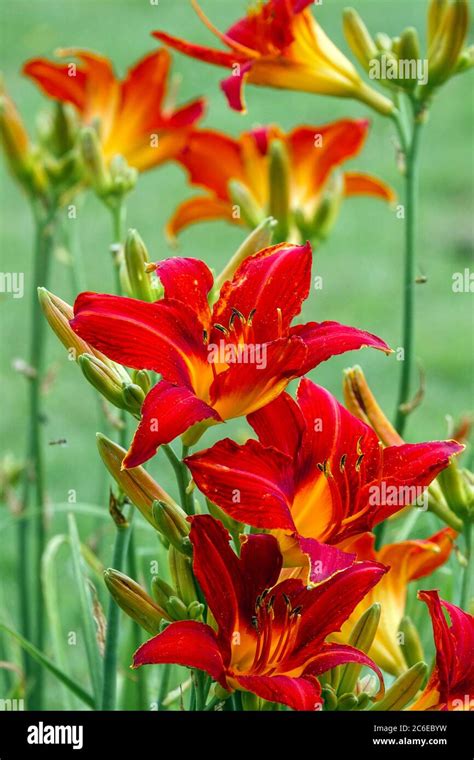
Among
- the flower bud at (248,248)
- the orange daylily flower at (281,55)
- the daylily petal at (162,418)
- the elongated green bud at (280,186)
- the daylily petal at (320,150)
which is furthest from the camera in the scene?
the daylily petal at (320,150)

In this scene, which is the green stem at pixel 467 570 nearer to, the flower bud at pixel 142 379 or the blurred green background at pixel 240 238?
the flower bud at pixel 142 379

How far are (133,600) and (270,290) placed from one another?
0.15m

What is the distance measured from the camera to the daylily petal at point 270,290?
1.63 ft

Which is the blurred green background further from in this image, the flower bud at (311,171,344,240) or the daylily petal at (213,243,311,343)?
the daylily petal at (213,243,311,343)

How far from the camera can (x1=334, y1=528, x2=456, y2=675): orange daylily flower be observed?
0.59m

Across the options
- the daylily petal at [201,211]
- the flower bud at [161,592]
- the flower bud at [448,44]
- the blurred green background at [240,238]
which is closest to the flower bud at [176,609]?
the flower bud at [161,592]

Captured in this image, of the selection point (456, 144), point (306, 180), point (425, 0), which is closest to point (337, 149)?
point (306, 180)

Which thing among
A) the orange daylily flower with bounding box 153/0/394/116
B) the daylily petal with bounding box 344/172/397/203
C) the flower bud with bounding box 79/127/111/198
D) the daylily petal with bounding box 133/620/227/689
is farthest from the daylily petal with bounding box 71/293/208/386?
the daylily petal with bounding box 344/172/397/203

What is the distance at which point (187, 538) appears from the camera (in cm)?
50

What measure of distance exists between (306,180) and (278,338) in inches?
18.1

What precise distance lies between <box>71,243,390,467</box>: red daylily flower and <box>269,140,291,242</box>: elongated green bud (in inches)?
12.3

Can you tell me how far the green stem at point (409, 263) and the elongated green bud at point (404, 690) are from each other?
231 millimetres

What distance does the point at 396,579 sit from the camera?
0.61 meters

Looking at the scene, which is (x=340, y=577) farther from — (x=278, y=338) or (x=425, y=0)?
(x=425, y=0)
